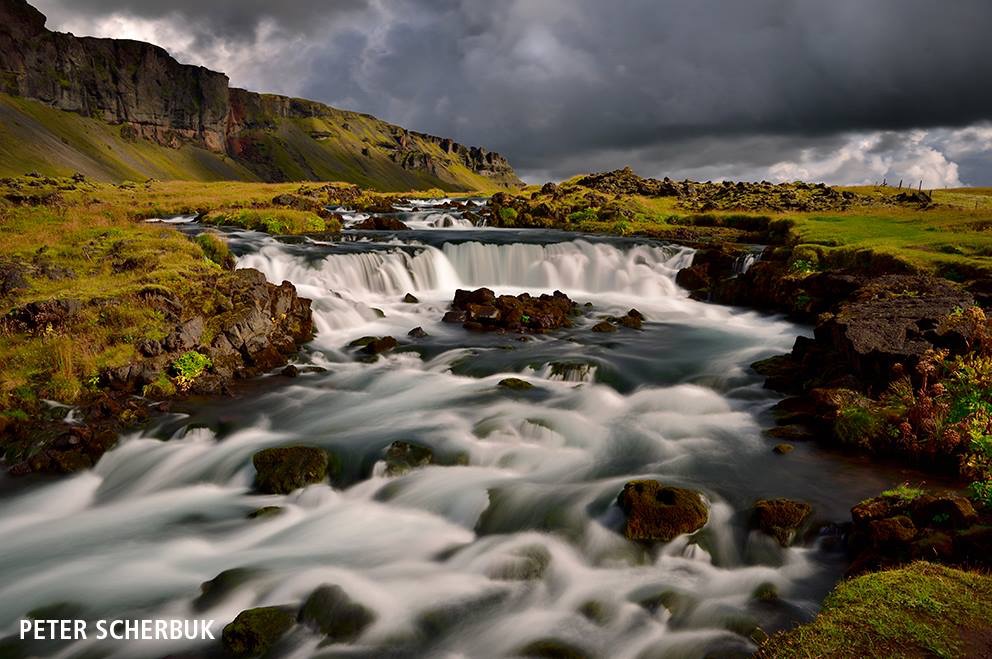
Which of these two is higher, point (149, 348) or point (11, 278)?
point (11, 278)

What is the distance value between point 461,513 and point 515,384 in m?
6.45

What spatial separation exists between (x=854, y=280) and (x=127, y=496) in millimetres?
23552

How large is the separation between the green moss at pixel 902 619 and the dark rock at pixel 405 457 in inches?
311

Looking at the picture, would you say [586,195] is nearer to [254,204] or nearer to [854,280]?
[254,204]

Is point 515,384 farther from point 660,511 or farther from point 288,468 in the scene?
point 660,511

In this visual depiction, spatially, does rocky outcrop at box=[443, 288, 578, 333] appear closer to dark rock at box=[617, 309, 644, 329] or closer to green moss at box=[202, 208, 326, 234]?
dark rock at box=[617, 309, 644, 329]

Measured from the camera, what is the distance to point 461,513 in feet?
34.3

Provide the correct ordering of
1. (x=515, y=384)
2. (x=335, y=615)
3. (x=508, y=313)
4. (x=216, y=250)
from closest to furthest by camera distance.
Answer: (x=335, y=615), (x=515, y=384), (x=508, y=313), (x=216, y=250)

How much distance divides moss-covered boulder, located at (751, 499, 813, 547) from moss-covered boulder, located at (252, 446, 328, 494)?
8032 millimetres

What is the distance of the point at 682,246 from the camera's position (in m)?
36.7

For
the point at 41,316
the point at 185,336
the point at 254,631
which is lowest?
the point at 254,631

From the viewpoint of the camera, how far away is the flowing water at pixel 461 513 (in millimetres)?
7664

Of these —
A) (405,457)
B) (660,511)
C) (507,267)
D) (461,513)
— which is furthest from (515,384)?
(507,267)

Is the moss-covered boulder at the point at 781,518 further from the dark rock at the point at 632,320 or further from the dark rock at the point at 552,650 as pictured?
the dark rock at the point at 632,320
